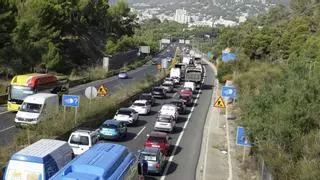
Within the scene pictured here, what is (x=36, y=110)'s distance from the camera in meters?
32.7

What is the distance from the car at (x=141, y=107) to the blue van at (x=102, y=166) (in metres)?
29.6

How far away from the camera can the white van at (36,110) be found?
3193 centimetres

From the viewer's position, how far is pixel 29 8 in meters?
70.5

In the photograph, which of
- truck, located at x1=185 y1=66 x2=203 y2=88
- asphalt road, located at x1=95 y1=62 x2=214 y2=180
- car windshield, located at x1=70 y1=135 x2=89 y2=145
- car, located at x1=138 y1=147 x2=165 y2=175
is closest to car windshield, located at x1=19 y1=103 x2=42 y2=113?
asphalt road, located at x1=95 y1=62 x2=214 y2=180

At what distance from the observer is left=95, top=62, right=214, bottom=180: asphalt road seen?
2799cm

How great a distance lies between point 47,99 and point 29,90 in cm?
444

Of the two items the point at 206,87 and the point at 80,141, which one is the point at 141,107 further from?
the point at 206,87

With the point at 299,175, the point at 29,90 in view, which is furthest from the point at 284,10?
the point at 299,175

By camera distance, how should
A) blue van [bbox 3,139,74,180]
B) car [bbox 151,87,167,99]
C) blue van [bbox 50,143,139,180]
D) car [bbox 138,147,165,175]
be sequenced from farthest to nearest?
car [bbox 151,87,167,99], car [bbox 138,147,165,175], blue van [bbox 3,139,74,180], blue van [bbox 50,143,139,180]

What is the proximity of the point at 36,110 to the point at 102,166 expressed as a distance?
20152mm

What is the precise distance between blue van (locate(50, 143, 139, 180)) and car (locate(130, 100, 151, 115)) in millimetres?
29554

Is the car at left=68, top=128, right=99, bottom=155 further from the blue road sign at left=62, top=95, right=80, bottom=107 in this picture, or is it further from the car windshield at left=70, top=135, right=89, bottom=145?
the blue road sign at left=62, top=95, right=80, bottom=107

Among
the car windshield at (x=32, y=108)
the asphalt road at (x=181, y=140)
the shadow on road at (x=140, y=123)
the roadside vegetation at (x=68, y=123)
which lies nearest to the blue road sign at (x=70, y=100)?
the roadside vegetation at (x=68, y=123)

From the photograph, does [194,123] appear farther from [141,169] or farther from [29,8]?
[29,8]
